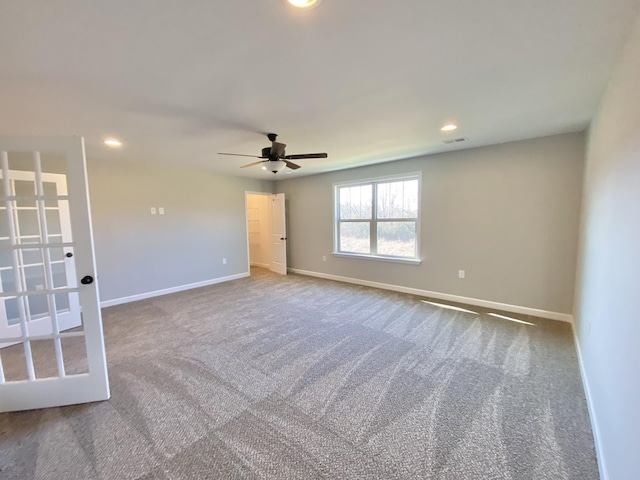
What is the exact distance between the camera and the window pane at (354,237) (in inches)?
211

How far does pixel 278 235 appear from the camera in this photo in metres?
6.63

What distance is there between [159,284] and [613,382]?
19.1 ft

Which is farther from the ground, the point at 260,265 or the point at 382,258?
the point at 382,258

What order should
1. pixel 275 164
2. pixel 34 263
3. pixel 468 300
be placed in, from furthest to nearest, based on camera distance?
1. pixel 468 300
2. pixel 34 263
3. pixel 275 164

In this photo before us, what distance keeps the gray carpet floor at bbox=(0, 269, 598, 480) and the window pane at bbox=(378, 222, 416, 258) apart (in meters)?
1.62

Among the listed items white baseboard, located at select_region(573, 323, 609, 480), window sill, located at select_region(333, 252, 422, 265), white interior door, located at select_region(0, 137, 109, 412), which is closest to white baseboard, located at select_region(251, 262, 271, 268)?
window sill, located at select_region(333, 252, 422, 265)

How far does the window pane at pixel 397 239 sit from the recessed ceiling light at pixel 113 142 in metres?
4.27

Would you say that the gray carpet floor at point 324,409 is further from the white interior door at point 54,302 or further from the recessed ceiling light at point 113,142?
the recessed ceiling light at point 113,142

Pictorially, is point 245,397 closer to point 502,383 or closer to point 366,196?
point 502,383

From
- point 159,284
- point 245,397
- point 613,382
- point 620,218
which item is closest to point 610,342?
point 613,382

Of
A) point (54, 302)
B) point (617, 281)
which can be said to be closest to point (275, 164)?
point (54, 302)

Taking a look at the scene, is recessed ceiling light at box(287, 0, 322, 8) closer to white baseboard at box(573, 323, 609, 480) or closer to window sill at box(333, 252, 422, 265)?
white baseboard at box(573, 323, 609, 480)

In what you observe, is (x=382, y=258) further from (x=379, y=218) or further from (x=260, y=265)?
(x=260, y=265)

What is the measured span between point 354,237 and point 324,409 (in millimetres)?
3897
